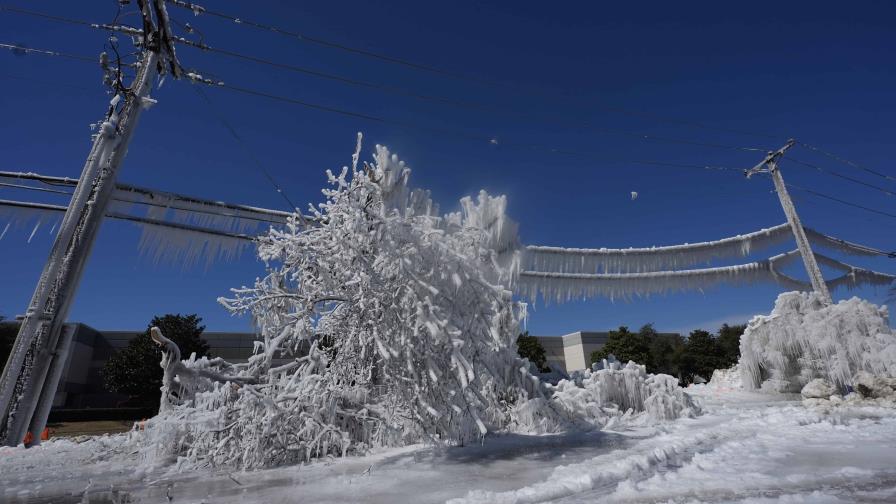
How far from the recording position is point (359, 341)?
568 centimetres

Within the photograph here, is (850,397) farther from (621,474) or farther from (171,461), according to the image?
(171,461)

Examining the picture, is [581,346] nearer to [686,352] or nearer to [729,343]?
[686,352]

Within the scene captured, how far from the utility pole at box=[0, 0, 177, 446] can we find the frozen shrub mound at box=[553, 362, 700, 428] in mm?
9295

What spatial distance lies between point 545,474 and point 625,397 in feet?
24.8

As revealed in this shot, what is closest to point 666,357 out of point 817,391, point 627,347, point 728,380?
point 627,347

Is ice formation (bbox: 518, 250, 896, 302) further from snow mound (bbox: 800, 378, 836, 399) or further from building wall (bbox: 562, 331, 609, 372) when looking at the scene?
building wall (bbox: 562, 331, 609, 372)

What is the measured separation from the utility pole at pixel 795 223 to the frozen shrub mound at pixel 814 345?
0.49 m

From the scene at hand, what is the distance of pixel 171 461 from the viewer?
19.5 ft

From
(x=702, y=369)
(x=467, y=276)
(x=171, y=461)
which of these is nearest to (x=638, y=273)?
(x=467, y=276)

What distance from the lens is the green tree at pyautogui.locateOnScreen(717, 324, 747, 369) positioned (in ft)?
131

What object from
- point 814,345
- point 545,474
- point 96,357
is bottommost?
point 545,474

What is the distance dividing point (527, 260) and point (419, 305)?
24.8 ft

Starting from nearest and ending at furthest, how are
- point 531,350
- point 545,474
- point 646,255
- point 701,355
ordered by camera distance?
point 545,474 → point 646,255 → point 531,350 → point 701,355

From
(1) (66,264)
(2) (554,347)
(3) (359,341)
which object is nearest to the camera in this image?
(3) (359,341)
